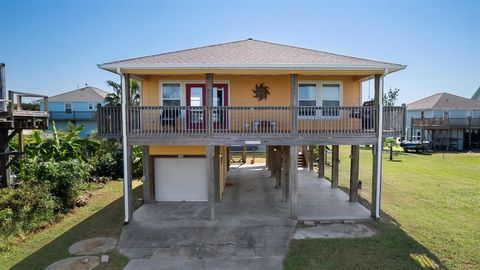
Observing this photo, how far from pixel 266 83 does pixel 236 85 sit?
4.49 ft

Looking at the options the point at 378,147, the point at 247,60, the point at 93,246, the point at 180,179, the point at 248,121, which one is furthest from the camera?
the point at 180,179

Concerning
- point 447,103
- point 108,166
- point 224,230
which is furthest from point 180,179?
point 447,103

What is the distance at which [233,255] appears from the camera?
9.92 metres

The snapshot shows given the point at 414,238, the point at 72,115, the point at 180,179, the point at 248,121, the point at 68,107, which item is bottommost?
the point at 414,238

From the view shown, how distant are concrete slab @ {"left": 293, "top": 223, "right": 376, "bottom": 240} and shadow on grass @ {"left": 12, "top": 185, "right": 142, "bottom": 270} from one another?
6.01m

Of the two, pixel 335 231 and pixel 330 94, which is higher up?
pixel 330 94

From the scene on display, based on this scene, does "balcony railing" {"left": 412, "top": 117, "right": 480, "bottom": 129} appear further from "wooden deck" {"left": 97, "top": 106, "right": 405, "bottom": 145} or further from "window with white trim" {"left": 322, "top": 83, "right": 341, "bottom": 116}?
"wooden deck" {"left": 97, "top": 106, "right": 405, "bottom": 145}

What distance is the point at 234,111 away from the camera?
1394cm

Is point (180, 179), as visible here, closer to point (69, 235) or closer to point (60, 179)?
point (69, 235)

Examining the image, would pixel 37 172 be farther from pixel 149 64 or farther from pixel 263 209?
pixel 263 209

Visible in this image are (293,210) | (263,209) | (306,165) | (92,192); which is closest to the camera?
(293,210)

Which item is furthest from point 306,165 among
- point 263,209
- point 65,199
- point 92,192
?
point 65,199

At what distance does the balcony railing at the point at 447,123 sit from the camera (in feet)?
133

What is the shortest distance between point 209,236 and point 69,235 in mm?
5127
